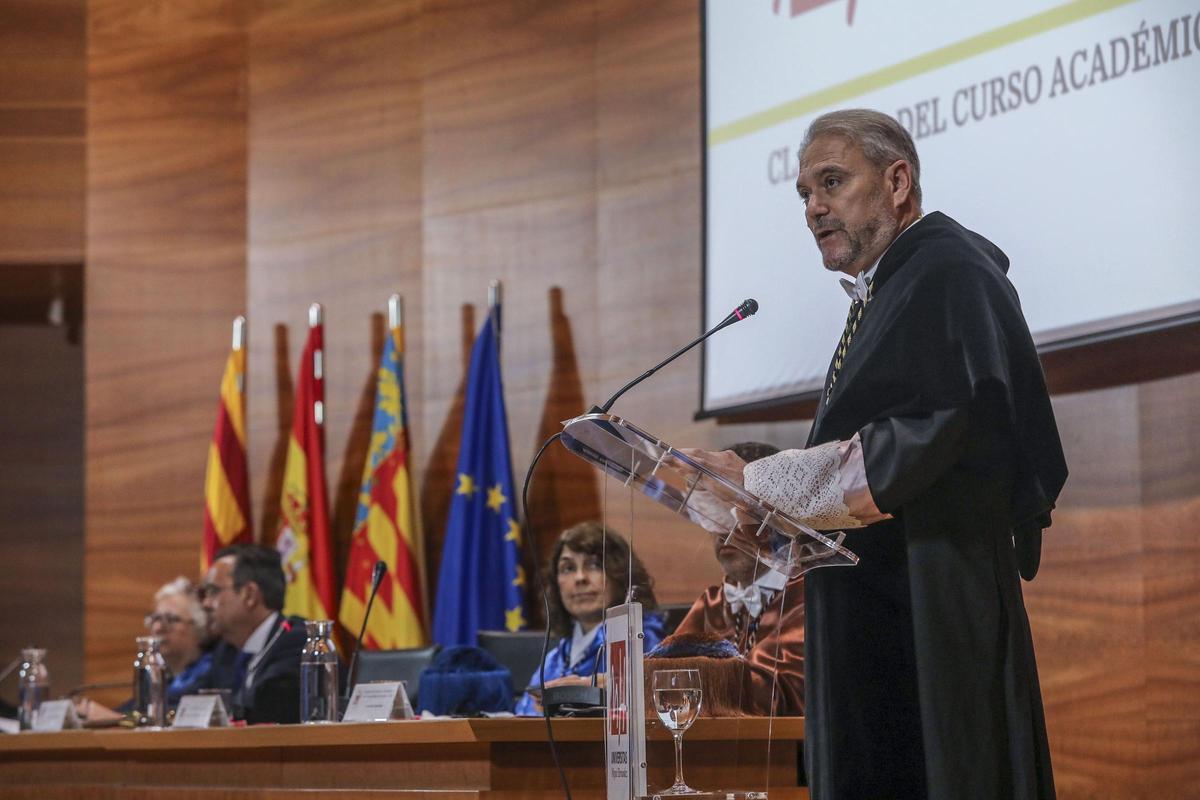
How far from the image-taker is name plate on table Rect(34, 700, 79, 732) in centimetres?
437

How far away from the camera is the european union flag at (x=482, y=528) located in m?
5.96

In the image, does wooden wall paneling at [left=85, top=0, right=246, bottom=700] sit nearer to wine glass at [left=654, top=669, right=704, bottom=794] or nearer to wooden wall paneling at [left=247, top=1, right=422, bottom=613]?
wooden wall paneling at [left=247, top=1, right=422, bottom=613]

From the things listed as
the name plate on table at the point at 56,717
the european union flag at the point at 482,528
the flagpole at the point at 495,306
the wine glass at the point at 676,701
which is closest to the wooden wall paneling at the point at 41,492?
the european union flag at the point at 482,528

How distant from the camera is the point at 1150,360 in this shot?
4.11 meters

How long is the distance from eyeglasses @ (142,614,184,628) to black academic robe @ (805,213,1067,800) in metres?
4.25

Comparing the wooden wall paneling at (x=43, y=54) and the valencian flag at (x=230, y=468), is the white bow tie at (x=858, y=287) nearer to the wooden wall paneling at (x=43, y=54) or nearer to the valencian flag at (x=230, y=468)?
the valencian flag at (x=230, y=468)

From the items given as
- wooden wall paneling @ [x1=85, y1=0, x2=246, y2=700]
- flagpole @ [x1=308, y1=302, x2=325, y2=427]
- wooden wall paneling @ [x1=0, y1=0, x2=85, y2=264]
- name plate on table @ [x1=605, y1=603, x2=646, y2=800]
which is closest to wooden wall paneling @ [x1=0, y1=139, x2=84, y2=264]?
wooden wall paneling @ [x1=0, y1=0, x2=85, y2=264]

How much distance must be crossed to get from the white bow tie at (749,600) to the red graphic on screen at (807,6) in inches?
116

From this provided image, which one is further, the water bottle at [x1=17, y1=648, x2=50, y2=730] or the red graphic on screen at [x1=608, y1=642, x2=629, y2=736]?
the water bottle at [x1=17, y1=648, x2=50, y2=730]

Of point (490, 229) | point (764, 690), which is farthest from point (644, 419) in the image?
point (764, 690)

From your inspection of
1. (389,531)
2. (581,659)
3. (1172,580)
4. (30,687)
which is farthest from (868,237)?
(389,531)

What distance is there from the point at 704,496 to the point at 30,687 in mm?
3098

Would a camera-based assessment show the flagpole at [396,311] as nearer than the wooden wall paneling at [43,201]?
Yes

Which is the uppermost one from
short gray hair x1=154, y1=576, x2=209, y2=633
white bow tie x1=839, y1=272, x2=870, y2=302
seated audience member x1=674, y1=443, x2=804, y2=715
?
white bow tie x1=839, y1=272, x2=870, y2=302
